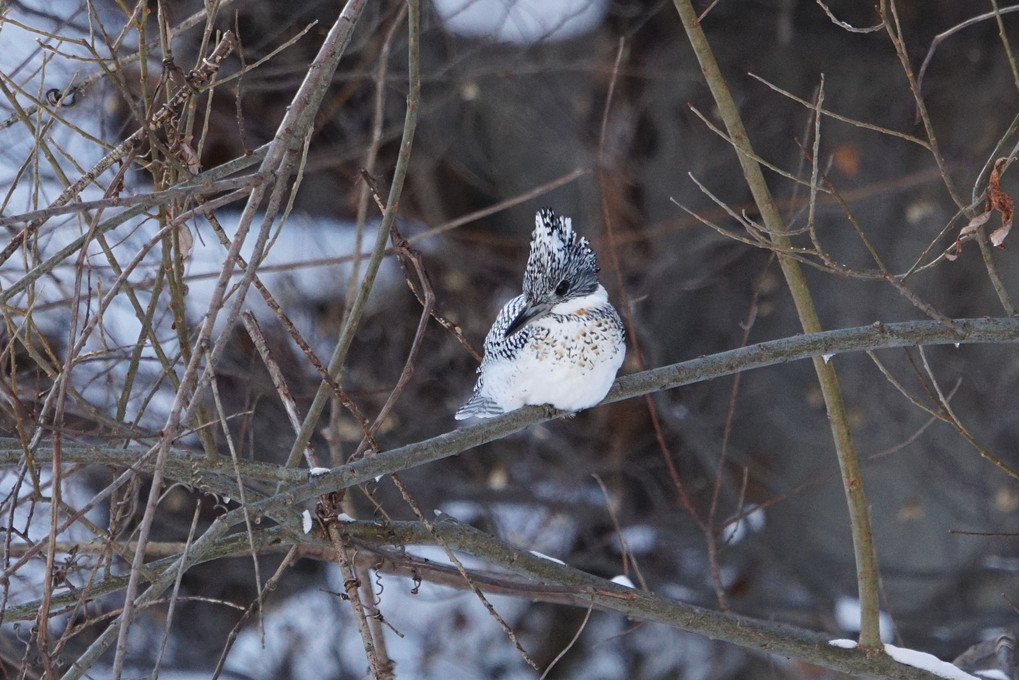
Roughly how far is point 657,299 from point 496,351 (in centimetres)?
243

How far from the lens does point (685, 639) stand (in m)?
5.70

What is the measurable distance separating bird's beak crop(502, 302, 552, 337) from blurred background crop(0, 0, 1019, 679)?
183cm

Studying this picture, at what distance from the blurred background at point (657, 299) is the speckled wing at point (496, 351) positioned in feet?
5.05

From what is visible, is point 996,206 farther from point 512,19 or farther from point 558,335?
point 512,19

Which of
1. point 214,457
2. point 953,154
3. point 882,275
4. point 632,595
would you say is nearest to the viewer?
point 882,275

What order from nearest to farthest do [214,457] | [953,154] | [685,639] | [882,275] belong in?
[882,275], [214,457], [953,154], [685,639]

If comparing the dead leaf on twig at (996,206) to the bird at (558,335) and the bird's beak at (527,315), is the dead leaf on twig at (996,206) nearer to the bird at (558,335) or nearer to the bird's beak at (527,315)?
the bird at (558,335)

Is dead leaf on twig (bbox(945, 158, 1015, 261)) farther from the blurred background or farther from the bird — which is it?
the blurred background

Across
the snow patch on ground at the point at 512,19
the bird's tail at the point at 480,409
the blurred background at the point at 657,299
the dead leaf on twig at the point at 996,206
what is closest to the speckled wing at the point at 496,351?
the bird's tail at the point at 480,409

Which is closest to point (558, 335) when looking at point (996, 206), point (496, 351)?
point (496, 351)

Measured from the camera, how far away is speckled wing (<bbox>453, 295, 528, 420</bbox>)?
262 cm

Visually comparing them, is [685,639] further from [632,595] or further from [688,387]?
[632,595]

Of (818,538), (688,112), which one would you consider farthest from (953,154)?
(818,538)

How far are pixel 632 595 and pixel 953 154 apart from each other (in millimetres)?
3329
